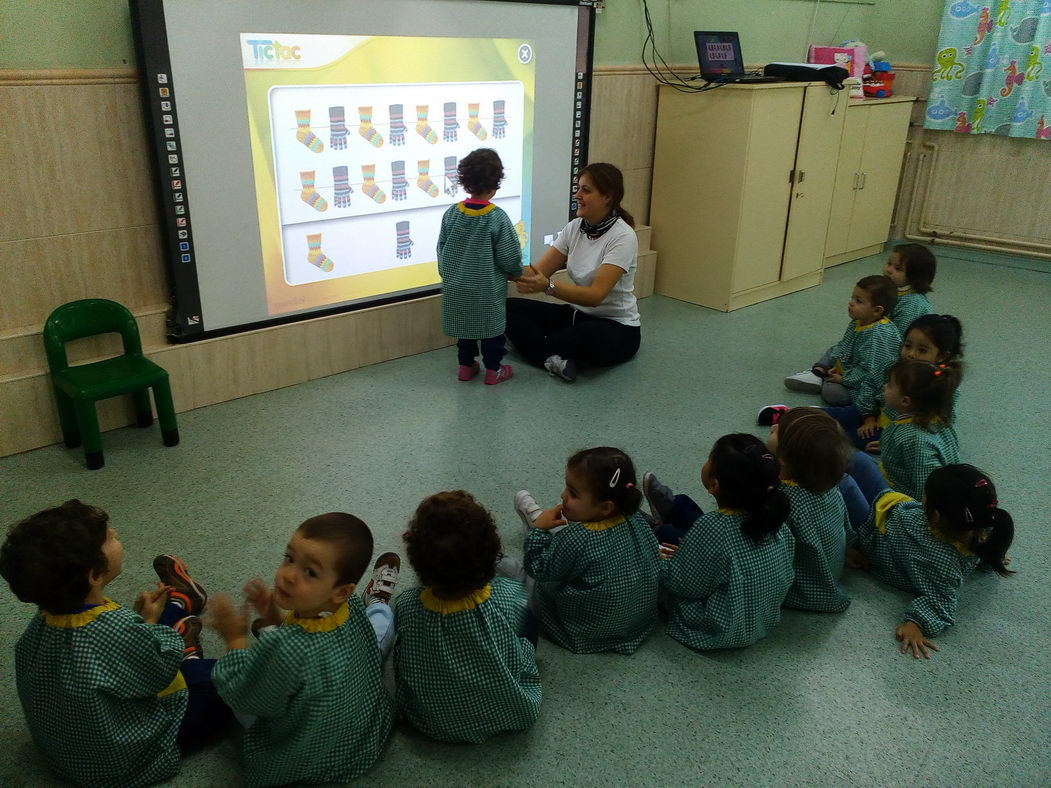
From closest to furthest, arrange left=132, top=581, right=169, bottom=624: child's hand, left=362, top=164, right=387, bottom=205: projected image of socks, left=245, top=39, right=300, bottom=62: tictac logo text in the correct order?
left=132, top=581, right=169, bottom=624: child's hand, left=245, top=39, right=300, bottom=62: tictac logo text, left=362, top=164, right=387, bottom=205: projected image of socks

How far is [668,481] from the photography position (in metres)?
2.73

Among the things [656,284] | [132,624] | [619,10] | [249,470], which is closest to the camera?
[132,624]

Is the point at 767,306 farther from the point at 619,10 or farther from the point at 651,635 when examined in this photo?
the point at 651,635

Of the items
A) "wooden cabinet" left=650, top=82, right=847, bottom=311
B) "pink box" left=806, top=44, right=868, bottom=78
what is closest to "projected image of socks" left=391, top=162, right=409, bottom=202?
"wooden cabinet" left=650, top=82, right=847, bottom=311

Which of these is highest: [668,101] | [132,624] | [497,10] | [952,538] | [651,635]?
[497,10]

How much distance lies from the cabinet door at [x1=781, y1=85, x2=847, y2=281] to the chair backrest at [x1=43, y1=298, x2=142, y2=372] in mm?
3399

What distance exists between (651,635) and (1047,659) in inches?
36.8

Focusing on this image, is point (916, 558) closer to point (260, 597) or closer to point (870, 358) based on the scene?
point (870, 358)

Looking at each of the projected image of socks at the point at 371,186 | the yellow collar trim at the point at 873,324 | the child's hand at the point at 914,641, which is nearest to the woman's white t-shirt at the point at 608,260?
the projected image of socks at the point at 371,186

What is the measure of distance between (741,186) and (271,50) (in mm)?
2372

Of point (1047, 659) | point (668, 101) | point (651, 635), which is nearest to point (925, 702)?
point (1047, 659)

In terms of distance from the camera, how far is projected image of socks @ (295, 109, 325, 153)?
10.4ft

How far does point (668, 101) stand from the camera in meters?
4.46

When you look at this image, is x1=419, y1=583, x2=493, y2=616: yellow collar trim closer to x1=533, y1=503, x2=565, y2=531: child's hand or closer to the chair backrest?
x1=533, y1=503, x2=565, y2=531: child's hand
